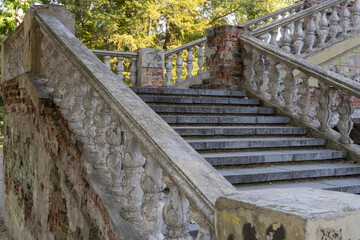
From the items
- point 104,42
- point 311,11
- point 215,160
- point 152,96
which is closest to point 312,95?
point 311,11

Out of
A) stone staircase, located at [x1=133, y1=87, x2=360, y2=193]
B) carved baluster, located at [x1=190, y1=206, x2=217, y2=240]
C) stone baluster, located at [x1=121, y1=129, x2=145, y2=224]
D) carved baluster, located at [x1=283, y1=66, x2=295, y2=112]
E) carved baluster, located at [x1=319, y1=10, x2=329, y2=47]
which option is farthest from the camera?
carved baluster, located at [x1=319, y1=10, x2=329, y2=47]

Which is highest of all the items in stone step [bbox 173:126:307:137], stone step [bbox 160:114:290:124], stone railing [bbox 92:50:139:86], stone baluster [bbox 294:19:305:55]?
stone baluster [bbox 294:19:305:55]

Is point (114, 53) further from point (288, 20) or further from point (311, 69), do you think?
point (311, 69)

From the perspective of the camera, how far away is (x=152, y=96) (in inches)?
222

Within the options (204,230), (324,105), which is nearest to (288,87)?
(324,105)

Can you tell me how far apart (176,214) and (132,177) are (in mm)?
719

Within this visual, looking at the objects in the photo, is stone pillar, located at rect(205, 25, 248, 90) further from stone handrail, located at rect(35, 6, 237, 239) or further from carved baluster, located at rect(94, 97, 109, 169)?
carved baluster, located at rect(94, 97, 109, 169)

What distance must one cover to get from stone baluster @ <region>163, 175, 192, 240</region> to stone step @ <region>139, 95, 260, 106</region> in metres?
3.52

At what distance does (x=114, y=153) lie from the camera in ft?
9.54

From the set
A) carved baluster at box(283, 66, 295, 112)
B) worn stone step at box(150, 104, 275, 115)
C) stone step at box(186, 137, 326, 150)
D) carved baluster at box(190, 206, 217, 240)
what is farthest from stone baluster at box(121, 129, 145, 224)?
carved baluster at box(283, 66, 295, 112)

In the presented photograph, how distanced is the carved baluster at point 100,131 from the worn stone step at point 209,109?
2.13 meters

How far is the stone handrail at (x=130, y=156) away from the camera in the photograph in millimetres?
1979

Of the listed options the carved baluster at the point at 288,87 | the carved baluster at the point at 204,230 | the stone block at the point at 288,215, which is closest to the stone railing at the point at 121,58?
the carved baluster at the point at 288,87

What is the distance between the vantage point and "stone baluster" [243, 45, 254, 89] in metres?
6.73
